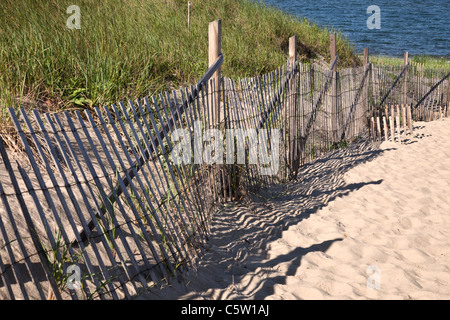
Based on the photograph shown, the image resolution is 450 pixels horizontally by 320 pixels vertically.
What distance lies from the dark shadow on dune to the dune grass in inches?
79.2

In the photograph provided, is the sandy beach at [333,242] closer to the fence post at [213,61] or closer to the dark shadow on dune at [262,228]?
the dark shadow on dune at [262,228]

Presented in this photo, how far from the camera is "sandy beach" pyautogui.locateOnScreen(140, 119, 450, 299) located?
2902 millimetres

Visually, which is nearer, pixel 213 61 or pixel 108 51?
pixel 213 61

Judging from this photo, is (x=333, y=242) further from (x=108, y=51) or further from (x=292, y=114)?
(x=108, y=51)

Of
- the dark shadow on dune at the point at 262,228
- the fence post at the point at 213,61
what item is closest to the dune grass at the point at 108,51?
the fence post at the point at 213,61

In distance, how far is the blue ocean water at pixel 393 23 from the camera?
31578mm

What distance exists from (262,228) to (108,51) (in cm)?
326

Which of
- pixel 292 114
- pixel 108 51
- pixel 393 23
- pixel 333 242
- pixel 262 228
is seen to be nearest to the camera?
pixel 333 242

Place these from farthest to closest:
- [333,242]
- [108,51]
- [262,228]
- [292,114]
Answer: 1. [108,51]
2. [292,114]
3. [262,228]
4. [333,242]

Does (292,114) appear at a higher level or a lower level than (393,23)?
lower

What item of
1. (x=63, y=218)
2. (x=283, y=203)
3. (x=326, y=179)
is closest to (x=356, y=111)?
(x=326, y=179)

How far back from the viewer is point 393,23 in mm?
41156

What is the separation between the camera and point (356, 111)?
778cm

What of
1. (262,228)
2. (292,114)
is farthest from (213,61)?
(292,114)
